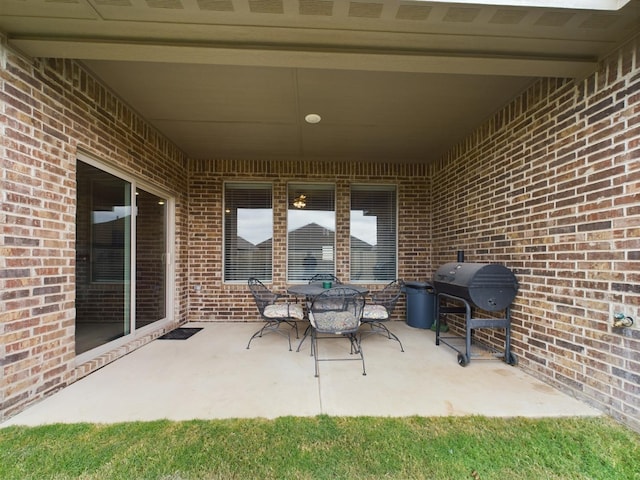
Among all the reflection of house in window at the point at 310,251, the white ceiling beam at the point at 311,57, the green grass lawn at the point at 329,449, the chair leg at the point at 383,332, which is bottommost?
the chair leg at the point at 383,332

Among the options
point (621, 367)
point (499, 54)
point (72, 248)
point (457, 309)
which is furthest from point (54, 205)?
point (621, 367)

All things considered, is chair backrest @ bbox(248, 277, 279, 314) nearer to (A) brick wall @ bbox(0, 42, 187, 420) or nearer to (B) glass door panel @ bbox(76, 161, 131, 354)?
(B) glass door panel @ bbox(76, 161, 131, 354)

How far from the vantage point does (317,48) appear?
6.63ft

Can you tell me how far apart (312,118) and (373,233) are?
97.1 inches

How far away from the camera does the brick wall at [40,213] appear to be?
1.99 metres

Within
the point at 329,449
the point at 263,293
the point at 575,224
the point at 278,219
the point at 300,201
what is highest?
the point at 300,201

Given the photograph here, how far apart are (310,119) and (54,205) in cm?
269

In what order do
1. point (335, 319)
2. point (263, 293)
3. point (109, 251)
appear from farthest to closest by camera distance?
point (263, 293) → point (109, 251) → point (335, 319)

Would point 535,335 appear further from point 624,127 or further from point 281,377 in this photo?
point 281,377

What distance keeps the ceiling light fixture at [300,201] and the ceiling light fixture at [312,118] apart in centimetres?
172

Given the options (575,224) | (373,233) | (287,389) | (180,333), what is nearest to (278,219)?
(373,233)

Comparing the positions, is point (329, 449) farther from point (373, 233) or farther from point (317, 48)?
point (373, 233)

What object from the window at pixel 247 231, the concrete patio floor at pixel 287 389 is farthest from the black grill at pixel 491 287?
the window at pixel 247 231

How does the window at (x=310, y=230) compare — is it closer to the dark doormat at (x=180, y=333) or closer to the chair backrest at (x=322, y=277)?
the chair backrest at (x=322, y=277)
